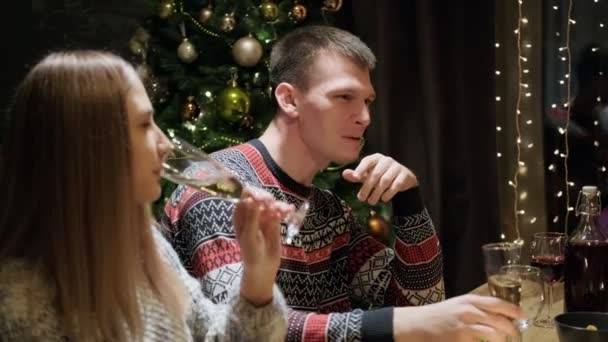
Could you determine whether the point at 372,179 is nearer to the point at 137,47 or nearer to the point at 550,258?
the point at 550,258

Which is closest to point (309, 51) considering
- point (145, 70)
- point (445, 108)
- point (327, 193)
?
point (327, 193)

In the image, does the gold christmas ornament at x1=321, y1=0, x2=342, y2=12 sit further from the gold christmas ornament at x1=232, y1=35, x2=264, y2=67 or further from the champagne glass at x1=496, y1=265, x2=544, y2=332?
the champagne glass at x1=496, y1=265, x2=544, y2=332

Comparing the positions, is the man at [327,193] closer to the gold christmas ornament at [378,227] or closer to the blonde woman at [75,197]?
the blonde woman at [75,197]

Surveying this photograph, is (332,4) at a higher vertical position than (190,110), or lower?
higher

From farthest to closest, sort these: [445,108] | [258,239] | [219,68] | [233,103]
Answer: [445,108] → [219,68] → [233,103] → [258,239]

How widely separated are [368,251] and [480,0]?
1.68 metres

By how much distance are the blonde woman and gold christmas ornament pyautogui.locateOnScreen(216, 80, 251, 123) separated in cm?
147

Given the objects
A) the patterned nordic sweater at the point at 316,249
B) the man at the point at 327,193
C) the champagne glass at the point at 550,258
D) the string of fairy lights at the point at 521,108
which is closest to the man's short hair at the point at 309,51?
the man at the point at 327,193

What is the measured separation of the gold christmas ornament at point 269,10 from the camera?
8.74 ft

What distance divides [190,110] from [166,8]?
1.30 feet

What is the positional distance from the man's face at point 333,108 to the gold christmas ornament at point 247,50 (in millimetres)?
811

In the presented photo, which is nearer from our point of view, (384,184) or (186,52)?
(384,184)

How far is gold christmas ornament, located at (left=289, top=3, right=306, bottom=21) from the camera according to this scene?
2736 mm

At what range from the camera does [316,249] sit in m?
1.77
